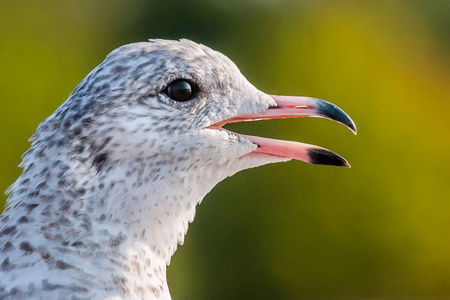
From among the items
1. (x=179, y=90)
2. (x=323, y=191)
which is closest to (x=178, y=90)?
(x=179, y=90)

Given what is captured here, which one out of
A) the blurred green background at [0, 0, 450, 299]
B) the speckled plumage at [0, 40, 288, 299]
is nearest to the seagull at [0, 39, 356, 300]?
the speckled plumage at [0, 40, 288, 299]

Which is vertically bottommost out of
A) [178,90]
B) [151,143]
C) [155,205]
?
[155,205]

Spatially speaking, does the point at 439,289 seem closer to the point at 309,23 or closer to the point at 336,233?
the point at 336,233

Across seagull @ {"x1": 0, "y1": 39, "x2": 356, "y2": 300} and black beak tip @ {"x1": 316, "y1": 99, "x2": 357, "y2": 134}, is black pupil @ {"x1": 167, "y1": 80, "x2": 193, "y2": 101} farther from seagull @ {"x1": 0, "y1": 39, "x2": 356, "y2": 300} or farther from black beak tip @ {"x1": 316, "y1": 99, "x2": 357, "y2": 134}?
black beak tip @ {"x1": 316, "y1": 99, "x2": 357, "y2": 134}

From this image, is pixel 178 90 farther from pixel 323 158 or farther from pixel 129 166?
pixel 323 158

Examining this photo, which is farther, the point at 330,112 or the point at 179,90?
the point at 330,112

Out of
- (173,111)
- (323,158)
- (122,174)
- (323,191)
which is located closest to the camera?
(122,174)

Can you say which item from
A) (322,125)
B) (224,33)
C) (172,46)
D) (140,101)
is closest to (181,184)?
(140,101)
